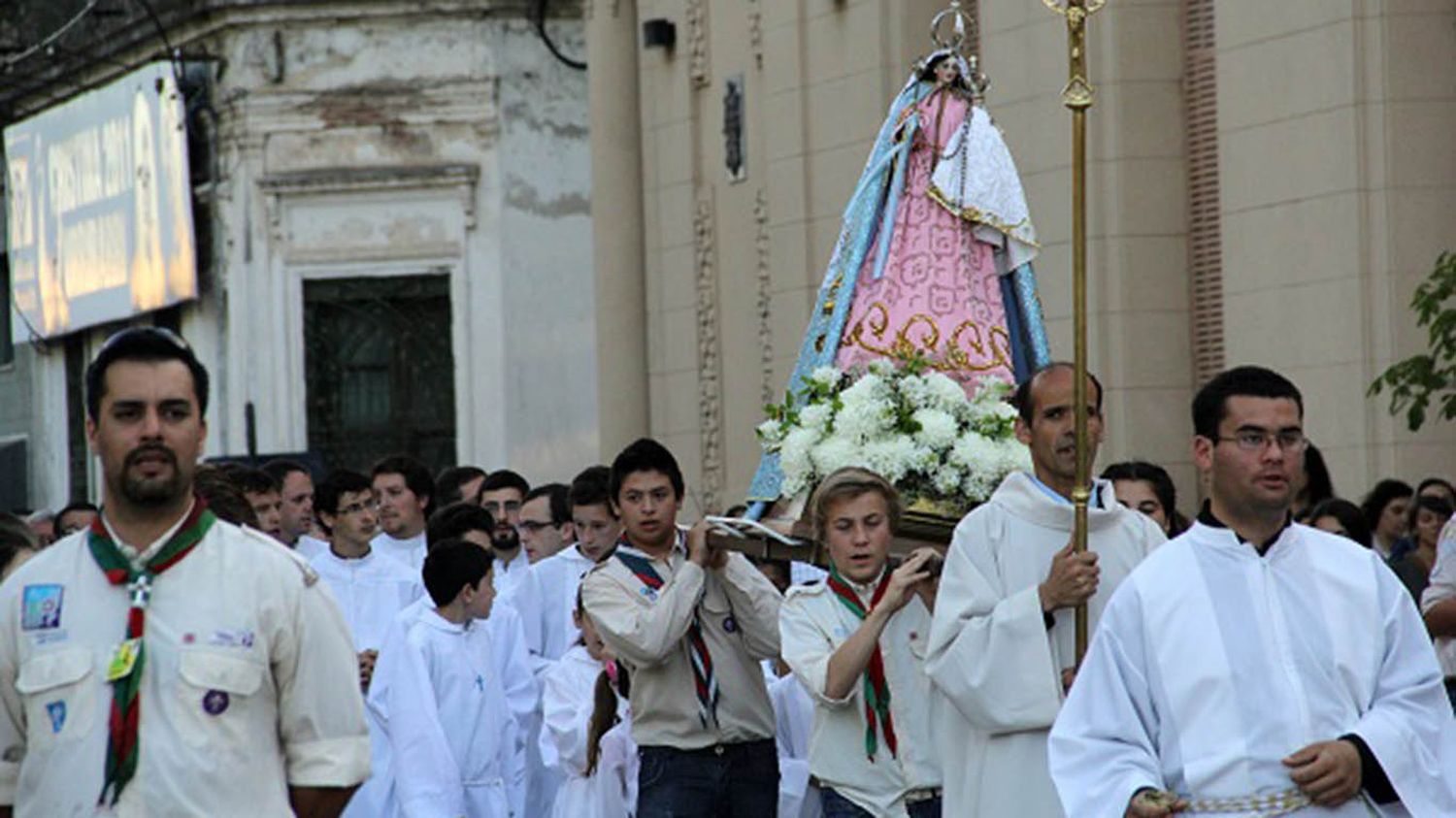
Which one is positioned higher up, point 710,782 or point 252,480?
point 252,480

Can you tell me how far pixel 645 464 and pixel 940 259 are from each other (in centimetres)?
148

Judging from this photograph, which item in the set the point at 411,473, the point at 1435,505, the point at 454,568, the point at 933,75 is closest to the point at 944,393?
the point at 933,75

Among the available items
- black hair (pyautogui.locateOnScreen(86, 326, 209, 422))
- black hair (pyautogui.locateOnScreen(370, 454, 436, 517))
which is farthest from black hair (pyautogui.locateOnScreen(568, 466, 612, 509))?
black hair (pyautogui.locateOnScreen(86, 326, 209, 422))

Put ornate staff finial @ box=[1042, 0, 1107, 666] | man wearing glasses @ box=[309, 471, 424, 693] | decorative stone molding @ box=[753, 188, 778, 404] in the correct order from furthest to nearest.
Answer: decorative stone molding @ box=[753, 188, 778, 404] → man wearing glasses @ box=[309, 471, 424, 693] → ornate staff finial @ box=[1042, 0, 1107, 666]

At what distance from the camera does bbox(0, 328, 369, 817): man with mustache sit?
278 inches

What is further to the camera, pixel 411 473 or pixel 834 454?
pixel 411 473

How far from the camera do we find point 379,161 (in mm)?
36375

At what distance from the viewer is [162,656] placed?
7.09 meters

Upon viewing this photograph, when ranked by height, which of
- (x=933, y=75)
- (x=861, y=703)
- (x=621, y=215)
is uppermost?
(x=621, y=215)

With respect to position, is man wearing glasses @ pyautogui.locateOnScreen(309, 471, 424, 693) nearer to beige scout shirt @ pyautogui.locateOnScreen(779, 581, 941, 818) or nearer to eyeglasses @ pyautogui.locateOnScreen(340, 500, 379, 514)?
eyeglasses @ pyautogui.locateOnScreen(340, 500, 379, 514)

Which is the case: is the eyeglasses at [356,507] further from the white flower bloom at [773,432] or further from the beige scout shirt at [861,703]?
the beige scout shirt at [861,703]

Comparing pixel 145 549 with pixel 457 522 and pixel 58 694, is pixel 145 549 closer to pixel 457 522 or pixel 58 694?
pixel 58 694

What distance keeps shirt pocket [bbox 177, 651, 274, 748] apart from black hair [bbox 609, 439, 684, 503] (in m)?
4.60

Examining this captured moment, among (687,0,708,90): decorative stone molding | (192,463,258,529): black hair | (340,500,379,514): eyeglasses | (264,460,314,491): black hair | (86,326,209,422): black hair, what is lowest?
(340,500,379,514): eyeglasses
